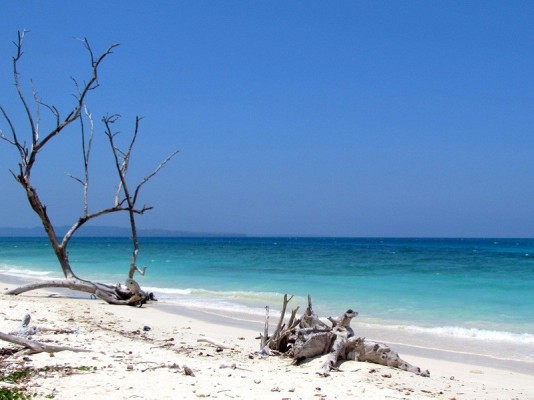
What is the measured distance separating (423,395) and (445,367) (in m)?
2.14

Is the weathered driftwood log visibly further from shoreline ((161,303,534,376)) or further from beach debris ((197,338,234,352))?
beach debris ((197,338,234,352))

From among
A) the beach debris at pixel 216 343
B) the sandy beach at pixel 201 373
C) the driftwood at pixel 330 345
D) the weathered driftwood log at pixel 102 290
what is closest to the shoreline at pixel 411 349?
the sandy beach at pixel 201 373

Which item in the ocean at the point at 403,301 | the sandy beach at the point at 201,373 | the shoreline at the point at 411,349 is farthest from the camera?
the ocean at the point at 403,301

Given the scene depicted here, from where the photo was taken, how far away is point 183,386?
5043 millimetres

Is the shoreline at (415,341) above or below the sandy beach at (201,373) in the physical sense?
below

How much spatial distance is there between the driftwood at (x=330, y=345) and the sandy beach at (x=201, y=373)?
4.9 inches

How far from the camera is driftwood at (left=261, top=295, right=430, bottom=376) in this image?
6617 millimetres

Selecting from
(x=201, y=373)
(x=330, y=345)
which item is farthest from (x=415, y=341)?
(x=201, y=373)

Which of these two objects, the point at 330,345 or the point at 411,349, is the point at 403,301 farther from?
the point at 330,345

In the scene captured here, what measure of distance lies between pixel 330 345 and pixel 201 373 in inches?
73.1

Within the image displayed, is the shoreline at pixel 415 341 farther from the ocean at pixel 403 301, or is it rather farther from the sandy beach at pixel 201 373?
the sandy beach at pixel 201 373

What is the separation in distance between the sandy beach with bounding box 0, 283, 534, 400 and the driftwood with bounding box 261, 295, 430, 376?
0.41ft

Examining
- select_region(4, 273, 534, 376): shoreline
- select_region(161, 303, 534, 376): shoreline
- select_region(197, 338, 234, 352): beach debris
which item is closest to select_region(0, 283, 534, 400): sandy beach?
select_region(197, 338, 234, 352): beach debris

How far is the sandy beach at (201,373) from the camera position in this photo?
4922 millimetres
